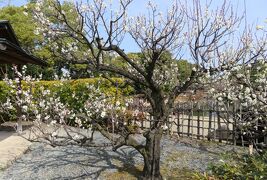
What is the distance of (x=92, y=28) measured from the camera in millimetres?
5863

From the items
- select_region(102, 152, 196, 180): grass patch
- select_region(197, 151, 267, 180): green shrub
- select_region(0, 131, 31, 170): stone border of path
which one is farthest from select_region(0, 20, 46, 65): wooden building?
select_region(197, 151, 267, 180): green shrub

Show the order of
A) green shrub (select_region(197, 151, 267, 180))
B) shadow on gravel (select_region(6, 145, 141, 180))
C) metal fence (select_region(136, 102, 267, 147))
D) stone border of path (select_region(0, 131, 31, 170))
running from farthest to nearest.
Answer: metal fence (select_region(136, 102, 267, 147))
stone border of path (select_region(0, 131, 31, 170))
shadow on gravel (select_region(6, 145, 141, 180))
green shrub (select_region(197, 151, 267, 180))

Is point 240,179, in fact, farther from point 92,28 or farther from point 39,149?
point 39,149

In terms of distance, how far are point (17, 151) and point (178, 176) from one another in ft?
14.4

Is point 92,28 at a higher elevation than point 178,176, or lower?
higher

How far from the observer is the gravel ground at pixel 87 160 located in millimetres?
6930

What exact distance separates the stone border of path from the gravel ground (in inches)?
6.2

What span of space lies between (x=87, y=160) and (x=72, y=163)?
0.34 m

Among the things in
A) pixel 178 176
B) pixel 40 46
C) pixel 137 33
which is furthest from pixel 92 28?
pixel 40 46

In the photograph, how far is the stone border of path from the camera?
782cm

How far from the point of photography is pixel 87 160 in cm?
751

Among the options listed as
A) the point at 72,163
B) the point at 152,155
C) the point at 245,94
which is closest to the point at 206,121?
the point at 245,94

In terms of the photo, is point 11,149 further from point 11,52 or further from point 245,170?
point 245,170

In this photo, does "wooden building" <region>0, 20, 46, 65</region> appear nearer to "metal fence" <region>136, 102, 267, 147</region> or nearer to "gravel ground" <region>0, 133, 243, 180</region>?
"gravel ground" <region>0, 133, 243, 180</region>
